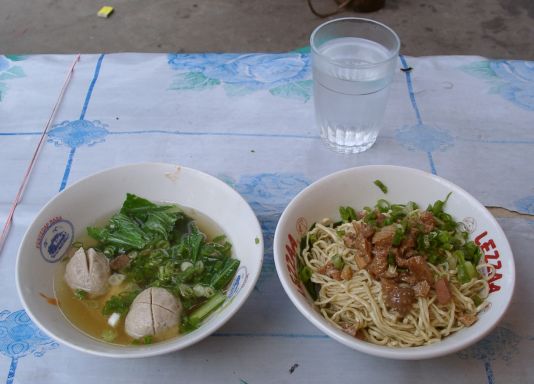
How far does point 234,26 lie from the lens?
3.65 metres

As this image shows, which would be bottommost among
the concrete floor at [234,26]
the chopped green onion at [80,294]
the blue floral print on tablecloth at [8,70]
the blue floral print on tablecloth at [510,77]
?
the concrete floor at [234,26]

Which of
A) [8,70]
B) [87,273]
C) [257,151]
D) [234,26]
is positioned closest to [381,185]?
[257,151]

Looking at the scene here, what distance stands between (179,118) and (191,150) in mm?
178

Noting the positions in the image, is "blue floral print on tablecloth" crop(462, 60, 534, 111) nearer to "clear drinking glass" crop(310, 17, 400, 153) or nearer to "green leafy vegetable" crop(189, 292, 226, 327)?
"clear drinking glass" crop(310, 17, 400, 153)

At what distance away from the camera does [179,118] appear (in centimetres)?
171

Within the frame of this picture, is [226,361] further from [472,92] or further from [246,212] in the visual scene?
[472,92]

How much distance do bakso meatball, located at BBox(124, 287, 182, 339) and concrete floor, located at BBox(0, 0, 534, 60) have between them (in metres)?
2.67

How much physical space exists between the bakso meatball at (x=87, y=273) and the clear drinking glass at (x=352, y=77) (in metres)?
0.82

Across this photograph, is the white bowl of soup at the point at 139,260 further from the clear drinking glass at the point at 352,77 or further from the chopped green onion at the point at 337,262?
the clear drinking glass at the point at 352,77

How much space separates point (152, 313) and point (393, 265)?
56 centimetres

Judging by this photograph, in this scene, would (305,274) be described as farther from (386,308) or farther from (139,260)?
(139,260)

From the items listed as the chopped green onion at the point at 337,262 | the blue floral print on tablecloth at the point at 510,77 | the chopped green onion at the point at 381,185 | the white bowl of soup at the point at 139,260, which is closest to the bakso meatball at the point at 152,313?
the white bowl of soup at the point at 139,260

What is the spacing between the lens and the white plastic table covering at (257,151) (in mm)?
1054

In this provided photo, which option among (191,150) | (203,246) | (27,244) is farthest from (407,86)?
(27,244)
